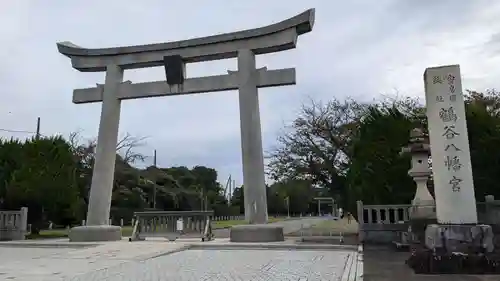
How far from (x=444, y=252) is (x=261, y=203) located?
686 centimetres

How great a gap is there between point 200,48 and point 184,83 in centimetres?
130

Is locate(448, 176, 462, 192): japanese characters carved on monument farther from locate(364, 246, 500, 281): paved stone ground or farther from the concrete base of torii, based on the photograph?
the concrete base of torii

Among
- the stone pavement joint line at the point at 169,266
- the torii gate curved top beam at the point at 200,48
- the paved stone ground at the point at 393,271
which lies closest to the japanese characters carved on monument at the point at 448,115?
the paved stone ground at the point at 393,271

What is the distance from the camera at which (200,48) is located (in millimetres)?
14617

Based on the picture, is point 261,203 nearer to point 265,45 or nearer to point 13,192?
point 265,45

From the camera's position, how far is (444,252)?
695cm

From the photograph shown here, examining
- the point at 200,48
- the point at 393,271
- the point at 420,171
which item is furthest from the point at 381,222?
the point at 200,48

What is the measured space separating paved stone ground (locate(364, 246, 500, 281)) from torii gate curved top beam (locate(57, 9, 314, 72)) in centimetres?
740

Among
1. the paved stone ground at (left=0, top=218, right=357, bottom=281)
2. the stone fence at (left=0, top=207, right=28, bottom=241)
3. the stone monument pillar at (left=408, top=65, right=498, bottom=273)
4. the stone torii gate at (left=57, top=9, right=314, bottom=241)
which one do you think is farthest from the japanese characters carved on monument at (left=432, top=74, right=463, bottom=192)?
the stone fence at (left=0, top=207, right=28, bottom=241)

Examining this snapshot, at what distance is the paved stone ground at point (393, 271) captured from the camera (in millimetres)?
5988

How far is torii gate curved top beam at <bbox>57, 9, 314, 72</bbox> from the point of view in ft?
44.8

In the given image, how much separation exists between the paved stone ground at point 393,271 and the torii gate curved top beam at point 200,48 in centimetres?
740

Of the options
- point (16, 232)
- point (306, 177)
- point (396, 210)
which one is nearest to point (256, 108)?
point (396, 210)

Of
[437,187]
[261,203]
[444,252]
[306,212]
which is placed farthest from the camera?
[306,212]
